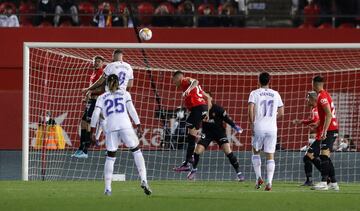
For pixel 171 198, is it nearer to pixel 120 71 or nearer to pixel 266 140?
pixel 266 140

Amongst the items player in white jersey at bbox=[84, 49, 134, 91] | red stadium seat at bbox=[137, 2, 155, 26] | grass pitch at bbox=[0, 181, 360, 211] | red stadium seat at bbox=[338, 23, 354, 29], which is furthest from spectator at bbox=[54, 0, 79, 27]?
grass pitch at bbox=[0, 181, 360, 211]

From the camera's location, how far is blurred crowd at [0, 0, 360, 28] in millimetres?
32062

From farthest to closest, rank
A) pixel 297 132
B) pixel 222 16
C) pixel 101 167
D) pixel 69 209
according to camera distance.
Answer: pixel 222 16, pixel 297 132, pixel 101 167, pixel 69 209

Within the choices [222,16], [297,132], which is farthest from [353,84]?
[222,16]

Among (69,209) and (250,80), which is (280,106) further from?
(250,80)

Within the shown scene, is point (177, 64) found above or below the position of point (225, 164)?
above

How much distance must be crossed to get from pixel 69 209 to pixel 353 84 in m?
15.8

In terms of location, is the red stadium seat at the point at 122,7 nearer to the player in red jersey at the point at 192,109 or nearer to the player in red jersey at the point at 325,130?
the player in red jersey at the point at 192,109

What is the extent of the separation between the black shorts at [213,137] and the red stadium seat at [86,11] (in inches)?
422

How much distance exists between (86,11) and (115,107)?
54.4 ft

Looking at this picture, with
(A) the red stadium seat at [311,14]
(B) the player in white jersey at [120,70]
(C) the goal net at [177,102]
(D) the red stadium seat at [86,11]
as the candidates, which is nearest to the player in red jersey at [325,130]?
(B) the player in white jersey at [120,70]

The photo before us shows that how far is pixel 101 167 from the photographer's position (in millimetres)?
25312

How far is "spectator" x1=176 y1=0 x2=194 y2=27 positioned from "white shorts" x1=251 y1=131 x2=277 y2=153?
42.8 feet

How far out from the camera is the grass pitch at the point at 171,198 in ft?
49.9
